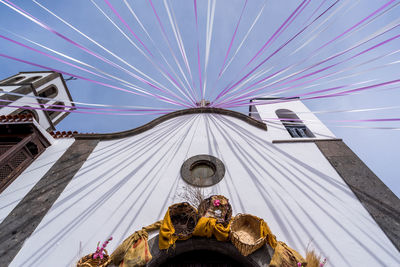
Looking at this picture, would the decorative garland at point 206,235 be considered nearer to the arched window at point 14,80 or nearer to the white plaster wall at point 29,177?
the white plaster wall at point 29,177

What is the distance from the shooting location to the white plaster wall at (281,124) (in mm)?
7418

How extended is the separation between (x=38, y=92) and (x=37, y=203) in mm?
15450

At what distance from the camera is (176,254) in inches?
164

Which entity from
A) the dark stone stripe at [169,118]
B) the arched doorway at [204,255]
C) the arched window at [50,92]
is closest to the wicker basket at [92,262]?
the arched doorway at [204,255]

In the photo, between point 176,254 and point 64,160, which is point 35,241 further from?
point 176,254

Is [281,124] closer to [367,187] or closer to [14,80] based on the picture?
[367,187]

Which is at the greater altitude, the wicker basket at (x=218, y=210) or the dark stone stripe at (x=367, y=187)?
the dark stone stripe at (x=367, y=187)

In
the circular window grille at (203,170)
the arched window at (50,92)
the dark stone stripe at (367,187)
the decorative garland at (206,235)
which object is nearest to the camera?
the decorative garland at (206,235)

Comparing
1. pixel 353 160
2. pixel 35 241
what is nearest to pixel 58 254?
pixel 35 241

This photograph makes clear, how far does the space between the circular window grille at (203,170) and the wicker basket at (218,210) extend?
1.12 metres

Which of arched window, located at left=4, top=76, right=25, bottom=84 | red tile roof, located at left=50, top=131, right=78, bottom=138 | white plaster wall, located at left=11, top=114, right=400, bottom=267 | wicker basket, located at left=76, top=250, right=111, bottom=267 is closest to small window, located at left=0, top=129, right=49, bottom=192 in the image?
red tile roof, located at left=50, top=131, right=78, bottom=138

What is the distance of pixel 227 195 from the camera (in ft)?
17.0

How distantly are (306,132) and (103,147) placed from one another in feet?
26.9

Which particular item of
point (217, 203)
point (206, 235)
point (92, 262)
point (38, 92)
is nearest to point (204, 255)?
point (206, 235)
